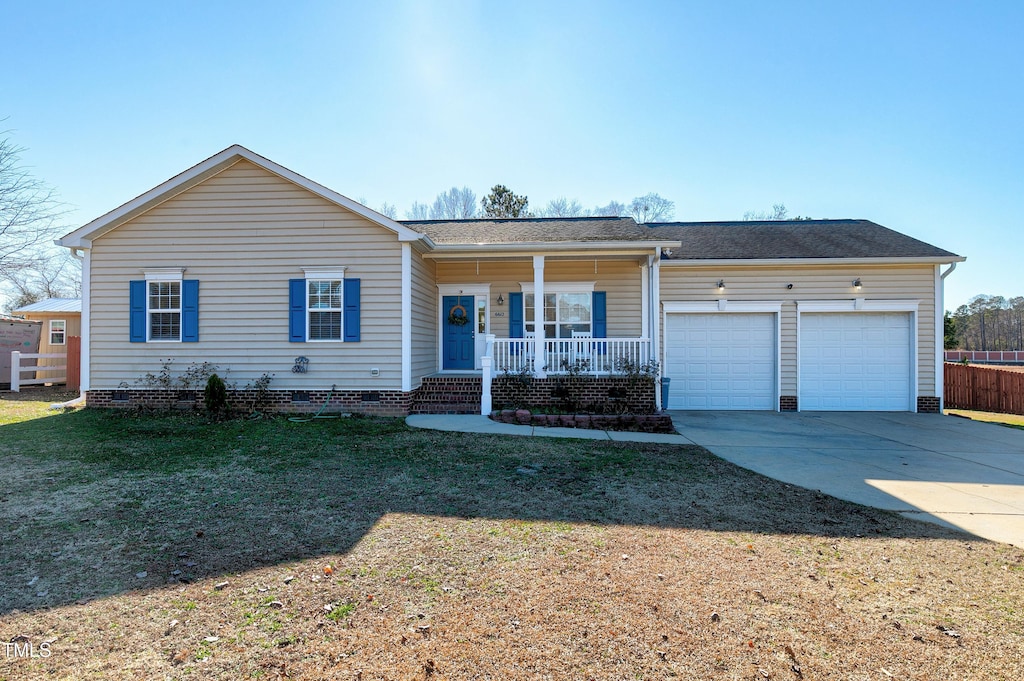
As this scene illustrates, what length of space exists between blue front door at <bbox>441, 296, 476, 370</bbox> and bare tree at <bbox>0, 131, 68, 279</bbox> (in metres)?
18.4

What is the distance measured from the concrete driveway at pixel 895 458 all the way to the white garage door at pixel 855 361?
0.69 meters

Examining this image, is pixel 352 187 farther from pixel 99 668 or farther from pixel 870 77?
pixel 99 668

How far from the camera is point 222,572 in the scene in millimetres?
3082

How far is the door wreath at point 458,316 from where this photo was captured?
39.0 ft

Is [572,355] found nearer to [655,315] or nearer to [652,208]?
[655,315]

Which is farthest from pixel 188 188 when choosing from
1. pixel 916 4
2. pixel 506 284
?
pixel 916 4

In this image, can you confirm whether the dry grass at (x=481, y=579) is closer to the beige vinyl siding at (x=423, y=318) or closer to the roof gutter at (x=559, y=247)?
the beige vinyl siding at (x=423, y=318)

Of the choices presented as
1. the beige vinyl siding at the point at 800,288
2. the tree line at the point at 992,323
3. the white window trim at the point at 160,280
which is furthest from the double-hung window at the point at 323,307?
the tree line at the point at 992,323

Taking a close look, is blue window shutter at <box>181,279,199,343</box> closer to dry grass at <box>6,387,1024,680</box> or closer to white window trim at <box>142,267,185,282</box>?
white window trim at <box>142,267,185,282</box>

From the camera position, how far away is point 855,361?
11.2 metres

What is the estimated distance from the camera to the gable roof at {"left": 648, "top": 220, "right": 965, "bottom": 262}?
1106cm

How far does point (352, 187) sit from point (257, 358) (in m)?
A: 19.1

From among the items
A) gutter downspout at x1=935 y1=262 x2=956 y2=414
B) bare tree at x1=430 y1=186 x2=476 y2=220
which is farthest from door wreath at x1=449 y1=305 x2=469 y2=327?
bare tree at x1=430 y1=186 x2=476 y2=220

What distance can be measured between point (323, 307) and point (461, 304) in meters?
3.36
